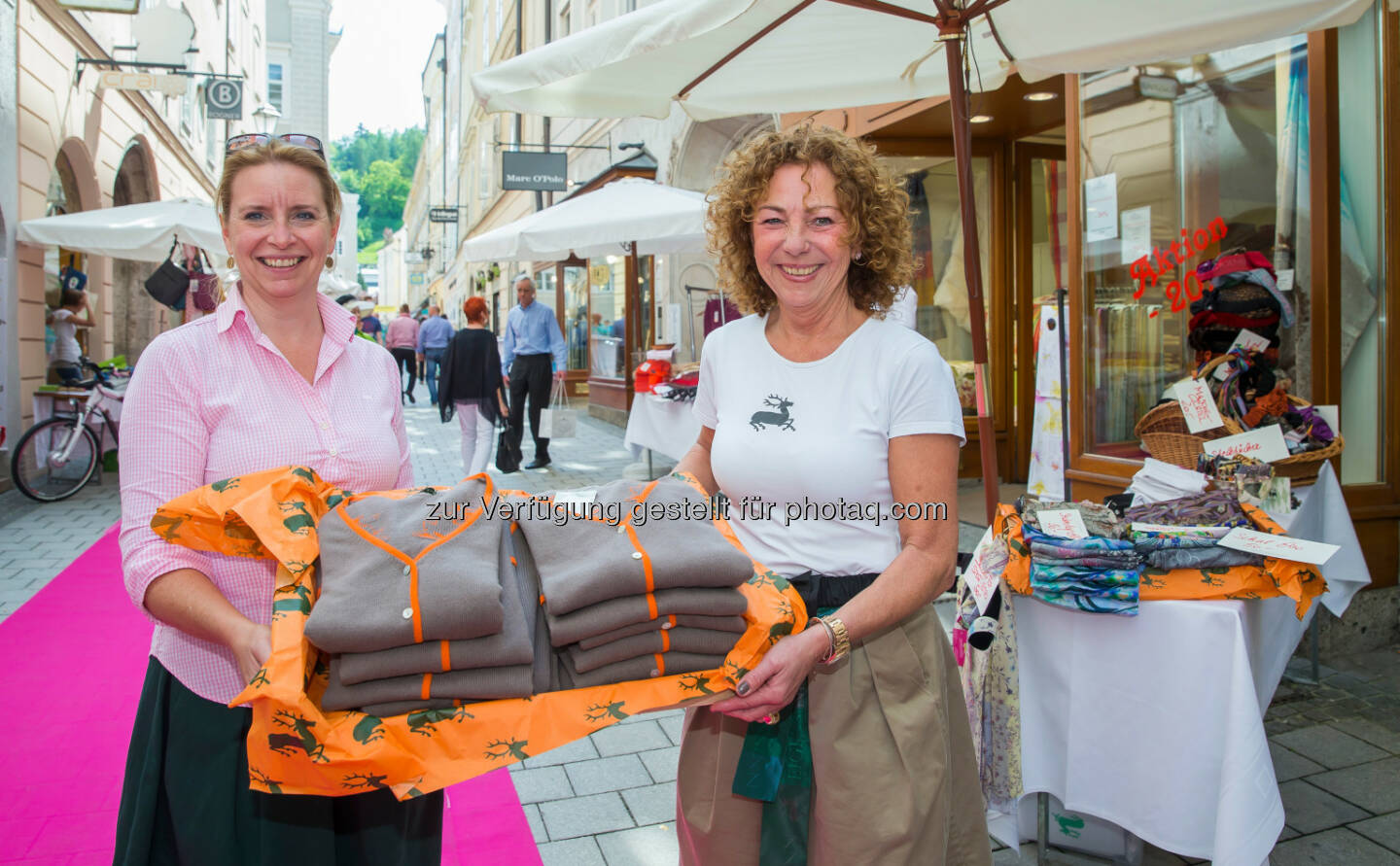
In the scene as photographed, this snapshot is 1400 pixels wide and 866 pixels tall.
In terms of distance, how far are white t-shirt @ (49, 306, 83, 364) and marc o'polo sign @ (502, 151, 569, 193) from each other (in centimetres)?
586

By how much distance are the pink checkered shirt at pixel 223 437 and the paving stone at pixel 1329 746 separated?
137 inches

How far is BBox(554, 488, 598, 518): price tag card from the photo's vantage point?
157 centimetres

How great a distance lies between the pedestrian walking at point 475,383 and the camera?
9.45m

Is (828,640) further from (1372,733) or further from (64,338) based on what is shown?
(64,338)

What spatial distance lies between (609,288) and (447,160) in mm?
34322

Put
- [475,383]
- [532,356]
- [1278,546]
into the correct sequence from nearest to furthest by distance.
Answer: [1278,546] < [475,383] < [532,356]

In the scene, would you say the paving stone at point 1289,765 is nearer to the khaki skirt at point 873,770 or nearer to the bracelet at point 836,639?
the khaki skirt at point 873,770

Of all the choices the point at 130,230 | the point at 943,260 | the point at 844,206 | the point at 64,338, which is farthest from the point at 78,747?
the point at 64,338

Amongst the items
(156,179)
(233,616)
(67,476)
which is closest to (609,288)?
(156,179)

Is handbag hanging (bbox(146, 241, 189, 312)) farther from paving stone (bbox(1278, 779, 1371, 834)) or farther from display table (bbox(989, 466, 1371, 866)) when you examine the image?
paving stone (bbox(1278, 779, 1371, 834))

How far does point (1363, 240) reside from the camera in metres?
4.52

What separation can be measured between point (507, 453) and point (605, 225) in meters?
3.07

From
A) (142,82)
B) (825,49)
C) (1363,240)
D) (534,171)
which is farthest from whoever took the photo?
(534,171)

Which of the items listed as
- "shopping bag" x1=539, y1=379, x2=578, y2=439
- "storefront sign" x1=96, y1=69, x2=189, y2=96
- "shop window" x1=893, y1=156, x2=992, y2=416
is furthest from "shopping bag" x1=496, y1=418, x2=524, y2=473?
"storefront sign" x1=96, y1=69, x2=189, y2=96
